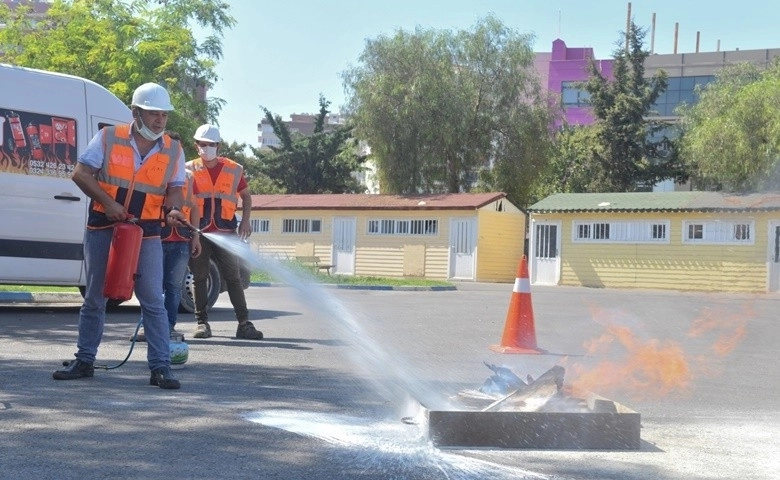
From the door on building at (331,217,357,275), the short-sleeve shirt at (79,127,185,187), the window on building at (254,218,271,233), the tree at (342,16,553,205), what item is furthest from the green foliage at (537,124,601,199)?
the short-sleeve shirt at (79,127,185,187)

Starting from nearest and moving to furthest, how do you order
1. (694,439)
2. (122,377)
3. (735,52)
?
1. (694,439)
2. (122,377)
3. (735,52)

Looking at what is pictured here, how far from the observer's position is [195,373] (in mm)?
7070

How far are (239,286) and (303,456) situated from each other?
4.97m

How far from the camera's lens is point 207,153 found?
8969 millimetres

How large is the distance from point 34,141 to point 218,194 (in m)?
2.86

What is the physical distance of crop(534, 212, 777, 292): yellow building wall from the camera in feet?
105

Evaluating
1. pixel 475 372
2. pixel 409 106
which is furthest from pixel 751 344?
pixel 409 106

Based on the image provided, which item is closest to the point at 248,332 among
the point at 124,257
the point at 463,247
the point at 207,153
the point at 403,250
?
the point at 207,153

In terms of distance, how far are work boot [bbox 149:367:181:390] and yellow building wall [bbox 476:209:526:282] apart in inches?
1199

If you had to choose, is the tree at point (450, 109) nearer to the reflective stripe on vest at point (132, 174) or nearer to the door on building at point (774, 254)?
the door on building at point (774, 254)

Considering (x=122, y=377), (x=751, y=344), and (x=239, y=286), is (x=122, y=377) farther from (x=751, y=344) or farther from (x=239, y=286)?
(x=751, y=344)

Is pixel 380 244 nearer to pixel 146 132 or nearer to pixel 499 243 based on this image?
pixel 499 243

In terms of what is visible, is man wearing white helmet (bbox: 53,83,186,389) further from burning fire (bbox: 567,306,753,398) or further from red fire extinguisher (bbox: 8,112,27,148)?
red fire extinguisher (bbox: 8,112,27,148)

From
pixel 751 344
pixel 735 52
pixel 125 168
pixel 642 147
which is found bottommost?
pixel 751 344
